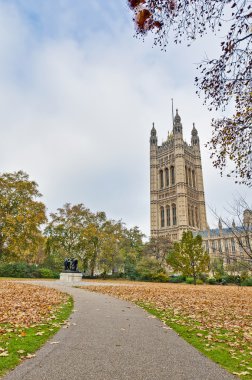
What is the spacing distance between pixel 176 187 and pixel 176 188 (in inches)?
14.0

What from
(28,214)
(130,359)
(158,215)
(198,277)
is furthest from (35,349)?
(158,215)

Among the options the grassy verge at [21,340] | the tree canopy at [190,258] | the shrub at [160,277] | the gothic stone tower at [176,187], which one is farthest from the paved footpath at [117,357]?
the gothic stone tower at [176,187]

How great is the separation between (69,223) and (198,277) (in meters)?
20.2

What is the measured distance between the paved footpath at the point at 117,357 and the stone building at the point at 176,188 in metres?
81.6

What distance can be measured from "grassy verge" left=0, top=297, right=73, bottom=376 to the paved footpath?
0.16 metres

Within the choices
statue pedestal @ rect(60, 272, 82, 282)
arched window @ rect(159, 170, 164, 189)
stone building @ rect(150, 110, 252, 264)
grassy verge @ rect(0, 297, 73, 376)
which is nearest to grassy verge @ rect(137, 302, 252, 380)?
grassy verge @ rect(0, 297, 73, 376)

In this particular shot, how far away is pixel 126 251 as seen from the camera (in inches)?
2050

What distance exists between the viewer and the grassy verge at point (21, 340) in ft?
14.0

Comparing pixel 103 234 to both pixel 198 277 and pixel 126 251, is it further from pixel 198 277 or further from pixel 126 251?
pixel 198 277

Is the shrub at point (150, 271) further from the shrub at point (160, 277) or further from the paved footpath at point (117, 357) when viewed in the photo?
the paved footpath at point (117, 357)

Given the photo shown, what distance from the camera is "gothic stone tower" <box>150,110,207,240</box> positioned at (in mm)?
89312

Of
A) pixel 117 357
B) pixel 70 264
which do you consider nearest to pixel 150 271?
pixel 70 264

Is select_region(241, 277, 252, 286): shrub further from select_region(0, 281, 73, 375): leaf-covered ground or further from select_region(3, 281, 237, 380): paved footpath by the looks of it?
select_region(3, 281, 237, 380): paved footpath

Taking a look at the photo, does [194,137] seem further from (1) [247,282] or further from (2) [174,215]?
(1) [247,282]
